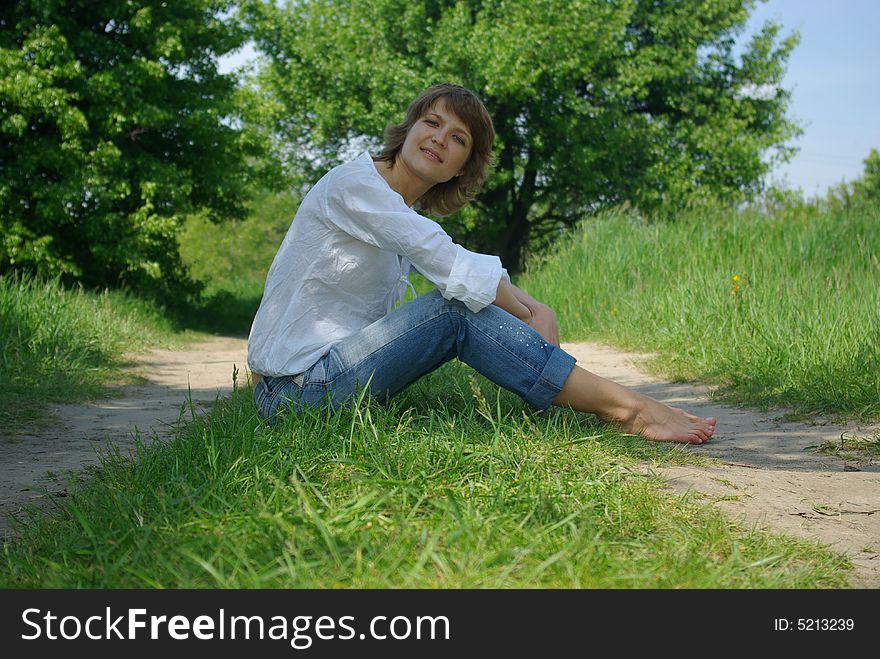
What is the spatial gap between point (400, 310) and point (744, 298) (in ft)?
12.8

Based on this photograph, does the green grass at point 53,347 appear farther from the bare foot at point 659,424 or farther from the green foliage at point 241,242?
the green foliage at point 241,242

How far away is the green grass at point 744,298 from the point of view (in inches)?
180

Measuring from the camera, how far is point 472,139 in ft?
11.2

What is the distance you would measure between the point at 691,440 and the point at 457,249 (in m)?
1.19

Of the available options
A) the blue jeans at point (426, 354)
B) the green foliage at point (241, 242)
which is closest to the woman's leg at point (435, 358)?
the blue jeans at point (426, 354)

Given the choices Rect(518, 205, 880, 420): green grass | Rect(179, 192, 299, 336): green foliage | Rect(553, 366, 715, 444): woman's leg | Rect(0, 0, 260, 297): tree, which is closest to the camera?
Rect(553, 366, 715, 444): woman's leg

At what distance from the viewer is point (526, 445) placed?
2.79 metres

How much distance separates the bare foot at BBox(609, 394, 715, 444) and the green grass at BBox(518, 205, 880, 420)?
1.02 m

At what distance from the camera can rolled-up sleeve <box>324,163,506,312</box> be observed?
293cm

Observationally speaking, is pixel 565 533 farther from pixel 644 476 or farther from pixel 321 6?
pixel 321 6

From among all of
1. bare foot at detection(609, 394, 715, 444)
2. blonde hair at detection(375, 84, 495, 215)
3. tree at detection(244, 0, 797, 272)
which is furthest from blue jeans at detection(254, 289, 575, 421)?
tree at detection(244, 0, 797, 272)

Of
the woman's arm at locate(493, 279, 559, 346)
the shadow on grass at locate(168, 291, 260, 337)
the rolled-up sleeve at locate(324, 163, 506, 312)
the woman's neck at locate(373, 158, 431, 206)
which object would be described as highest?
the woman's neck at locate(373, 158, 431, 206)

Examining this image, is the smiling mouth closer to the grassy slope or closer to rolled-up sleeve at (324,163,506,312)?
rolled-up sleeve at (324,163,506,312)
